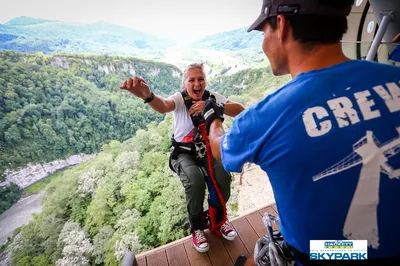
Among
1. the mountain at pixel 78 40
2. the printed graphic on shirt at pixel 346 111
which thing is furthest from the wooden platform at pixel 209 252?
the mountain at pixel 78 40

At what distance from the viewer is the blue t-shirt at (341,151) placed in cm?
54

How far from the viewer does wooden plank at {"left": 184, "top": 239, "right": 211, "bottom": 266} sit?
165cm

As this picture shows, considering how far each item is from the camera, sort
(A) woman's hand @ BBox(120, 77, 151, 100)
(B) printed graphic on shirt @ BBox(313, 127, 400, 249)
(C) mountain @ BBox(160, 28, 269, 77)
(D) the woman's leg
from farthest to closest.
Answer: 1. (C) mountain @ BBox(160, 28, 269, 77)
2. (D) the woman's leg
3. (A) woman's hand @ BBox(120, 77, 151, 100)
4. (B) printed graphic on shirt @ BBox(313, 127, 400, 249)

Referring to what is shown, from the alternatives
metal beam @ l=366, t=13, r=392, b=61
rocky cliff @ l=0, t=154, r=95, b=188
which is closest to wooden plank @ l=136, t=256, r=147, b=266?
metal beam @ l=366, t=13, r=392, b=61

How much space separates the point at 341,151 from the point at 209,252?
1544 millimetres

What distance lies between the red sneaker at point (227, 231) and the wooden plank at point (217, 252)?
0.07 metres

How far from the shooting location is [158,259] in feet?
5.66

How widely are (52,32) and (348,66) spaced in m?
18.8

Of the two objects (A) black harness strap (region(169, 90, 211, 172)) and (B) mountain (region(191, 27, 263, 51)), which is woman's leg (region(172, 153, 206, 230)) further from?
(B) mountain (region(191, 27, 263, 51))

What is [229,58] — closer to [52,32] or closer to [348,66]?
[52,32]

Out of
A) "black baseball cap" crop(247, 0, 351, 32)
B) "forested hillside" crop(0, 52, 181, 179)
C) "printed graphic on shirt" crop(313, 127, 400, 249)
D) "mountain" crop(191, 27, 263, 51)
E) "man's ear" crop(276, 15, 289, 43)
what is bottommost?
"forested hillside" crop(0, 52, 181, 179)

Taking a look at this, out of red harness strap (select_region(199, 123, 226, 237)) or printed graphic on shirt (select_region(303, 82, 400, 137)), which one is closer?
printed graphic on shirt (select_region(303, 82, 400, 137))

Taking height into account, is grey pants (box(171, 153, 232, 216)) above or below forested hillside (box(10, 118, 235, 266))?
above

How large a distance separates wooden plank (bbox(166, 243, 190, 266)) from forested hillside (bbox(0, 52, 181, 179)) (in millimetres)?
8679
